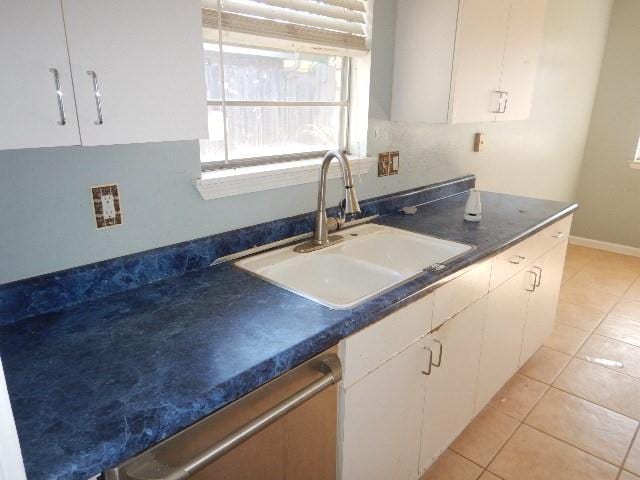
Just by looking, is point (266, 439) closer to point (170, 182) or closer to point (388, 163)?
point (170, 182)

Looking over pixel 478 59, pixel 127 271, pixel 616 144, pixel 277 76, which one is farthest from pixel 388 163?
pixel 616 144

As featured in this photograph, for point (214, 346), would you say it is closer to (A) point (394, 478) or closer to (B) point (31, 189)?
(B) point (31, 189)

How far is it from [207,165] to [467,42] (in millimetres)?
1190

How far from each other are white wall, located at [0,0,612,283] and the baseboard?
1691mm

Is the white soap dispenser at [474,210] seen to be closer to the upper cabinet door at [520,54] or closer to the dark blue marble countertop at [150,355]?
the upper cabinet door at [520,54]

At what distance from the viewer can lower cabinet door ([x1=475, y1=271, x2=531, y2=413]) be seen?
1.85 m

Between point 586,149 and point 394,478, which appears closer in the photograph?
point 394,478

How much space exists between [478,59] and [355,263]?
1091 millimetres

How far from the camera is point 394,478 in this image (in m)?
1.46

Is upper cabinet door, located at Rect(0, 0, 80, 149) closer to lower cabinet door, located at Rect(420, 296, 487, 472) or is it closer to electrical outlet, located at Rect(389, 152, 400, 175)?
lower cabinet door, located at Rect(420, 296, 487, 472)

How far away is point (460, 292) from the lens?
5.07ft

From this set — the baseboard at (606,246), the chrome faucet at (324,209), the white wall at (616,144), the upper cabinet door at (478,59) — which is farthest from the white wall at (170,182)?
the baseboard at (606,246)

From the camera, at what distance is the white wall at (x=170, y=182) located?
108cm

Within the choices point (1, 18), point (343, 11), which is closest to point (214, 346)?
point (1, 18)
